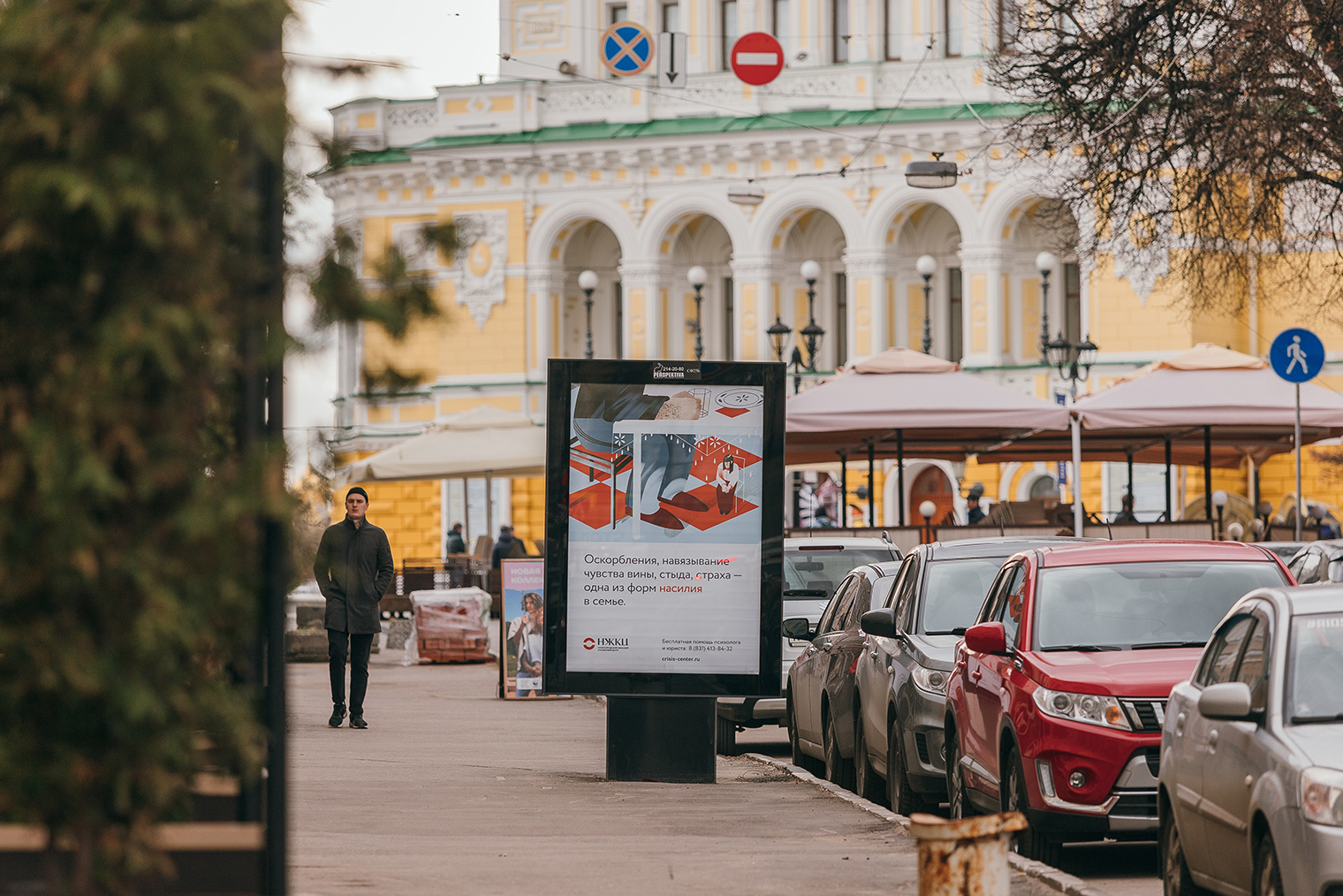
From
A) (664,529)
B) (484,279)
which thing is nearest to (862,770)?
(664,529)

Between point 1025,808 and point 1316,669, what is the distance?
2667 millimetres

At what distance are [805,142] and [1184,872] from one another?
5114cm

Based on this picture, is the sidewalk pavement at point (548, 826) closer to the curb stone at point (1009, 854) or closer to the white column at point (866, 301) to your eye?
the curb stone at point (1009, 854)

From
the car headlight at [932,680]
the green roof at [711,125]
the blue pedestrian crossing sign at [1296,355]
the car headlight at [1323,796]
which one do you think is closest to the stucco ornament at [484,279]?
the green roof at [711,125]

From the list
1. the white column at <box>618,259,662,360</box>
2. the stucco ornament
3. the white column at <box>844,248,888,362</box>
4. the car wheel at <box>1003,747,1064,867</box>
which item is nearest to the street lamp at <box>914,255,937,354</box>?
the white column at <box>844,248,888,362</box>

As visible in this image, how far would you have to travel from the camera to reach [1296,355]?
23.3 meters

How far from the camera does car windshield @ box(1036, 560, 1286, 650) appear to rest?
1155cm

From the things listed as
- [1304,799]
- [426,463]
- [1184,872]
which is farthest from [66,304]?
[426,463]

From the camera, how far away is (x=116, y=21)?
4.32 metres

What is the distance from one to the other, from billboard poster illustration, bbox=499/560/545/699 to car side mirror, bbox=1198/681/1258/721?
48.7 feet

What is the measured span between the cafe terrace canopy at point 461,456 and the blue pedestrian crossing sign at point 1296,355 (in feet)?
51.9

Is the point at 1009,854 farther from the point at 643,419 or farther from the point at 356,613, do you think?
the point at 356,613

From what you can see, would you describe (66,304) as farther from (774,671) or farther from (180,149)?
(774,671)

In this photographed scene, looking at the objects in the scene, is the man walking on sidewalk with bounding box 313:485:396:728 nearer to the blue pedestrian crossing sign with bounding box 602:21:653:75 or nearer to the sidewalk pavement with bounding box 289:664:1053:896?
the sidewalk pavement with bounding box 289:664:1053:896
